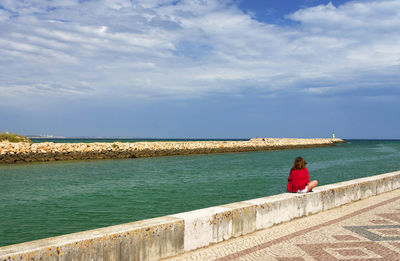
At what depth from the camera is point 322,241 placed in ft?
17.7

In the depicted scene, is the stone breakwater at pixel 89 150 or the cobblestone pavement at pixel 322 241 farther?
the stone breakwater at pixel 89 150

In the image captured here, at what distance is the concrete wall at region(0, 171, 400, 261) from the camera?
380 centimetres

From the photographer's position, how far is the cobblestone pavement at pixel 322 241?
4.75 meters

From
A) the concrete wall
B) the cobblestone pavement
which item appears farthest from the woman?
the cobblestone pavement

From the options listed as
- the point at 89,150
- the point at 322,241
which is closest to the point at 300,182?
the point at 322,241

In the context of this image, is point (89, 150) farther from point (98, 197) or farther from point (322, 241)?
point (322, 241)

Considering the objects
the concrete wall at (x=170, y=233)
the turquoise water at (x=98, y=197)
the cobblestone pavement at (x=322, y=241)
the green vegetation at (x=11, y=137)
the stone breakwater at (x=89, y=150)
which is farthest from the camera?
the green vegetation at (x=11, y=137)

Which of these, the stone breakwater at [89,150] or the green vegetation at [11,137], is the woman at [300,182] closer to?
the stone breakwater at [89,150]

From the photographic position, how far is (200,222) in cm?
517

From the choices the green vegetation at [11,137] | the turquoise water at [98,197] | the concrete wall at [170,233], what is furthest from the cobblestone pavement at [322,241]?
the green vegetation at [11,137]

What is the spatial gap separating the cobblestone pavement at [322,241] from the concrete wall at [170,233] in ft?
0.51

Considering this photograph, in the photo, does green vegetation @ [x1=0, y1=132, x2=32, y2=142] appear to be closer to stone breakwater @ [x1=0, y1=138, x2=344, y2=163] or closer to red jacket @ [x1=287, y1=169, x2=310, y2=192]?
stone breakwater @ [x1=0, y1=138, x2=344, y2=163]

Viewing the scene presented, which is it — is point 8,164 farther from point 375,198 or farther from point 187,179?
point 375,198

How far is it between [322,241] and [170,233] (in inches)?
93.3
